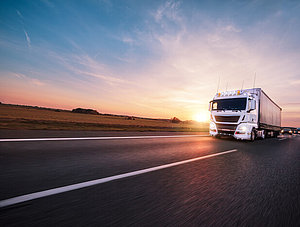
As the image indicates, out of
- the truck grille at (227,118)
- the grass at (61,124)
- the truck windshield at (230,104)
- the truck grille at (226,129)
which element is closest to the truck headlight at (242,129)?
the truck grille at (226,129)

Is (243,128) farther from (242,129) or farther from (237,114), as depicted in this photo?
(237,114)

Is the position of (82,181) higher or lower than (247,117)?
lower

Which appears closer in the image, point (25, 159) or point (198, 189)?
point (198, 189)

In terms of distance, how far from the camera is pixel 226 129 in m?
10.9

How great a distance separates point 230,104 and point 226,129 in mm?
1882

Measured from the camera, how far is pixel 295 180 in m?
3.17

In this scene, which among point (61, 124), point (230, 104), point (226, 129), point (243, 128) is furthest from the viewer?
point (61, 124)

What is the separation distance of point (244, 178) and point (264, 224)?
64.2 inches

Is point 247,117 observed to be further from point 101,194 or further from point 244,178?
point 101,194

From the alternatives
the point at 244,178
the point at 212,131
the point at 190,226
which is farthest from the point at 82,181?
the point at 212,131

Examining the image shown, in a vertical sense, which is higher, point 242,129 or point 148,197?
point 242,129

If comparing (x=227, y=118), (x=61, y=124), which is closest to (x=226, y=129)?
(x=227, y=118)

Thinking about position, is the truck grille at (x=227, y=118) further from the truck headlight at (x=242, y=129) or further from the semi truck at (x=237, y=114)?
the truck headlight at (x=242, y=129)

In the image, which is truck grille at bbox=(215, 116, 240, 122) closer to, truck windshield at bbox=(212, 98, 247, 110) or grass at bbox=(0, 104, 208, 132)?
truck windshield at bbox=(212, 98, 247, 110)
